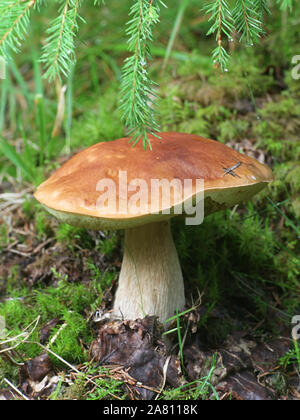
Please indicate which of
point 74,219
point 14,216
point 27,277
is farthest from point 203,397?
point 14,216

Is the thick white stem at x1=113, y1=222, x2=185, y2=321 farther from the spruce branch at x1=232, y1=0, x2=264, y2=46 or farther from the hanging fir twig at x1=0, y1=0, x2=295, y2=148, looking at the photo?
the spruce branch at x1=232, y1=0, x2=264, y2=46

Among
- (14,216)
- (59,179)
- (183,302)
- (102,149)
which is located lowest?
(183,302)

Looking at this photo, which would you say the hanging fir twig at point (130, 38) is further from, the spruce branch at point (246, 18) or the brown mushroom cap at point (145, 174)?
the brown mushroom cap at point (145, 174)

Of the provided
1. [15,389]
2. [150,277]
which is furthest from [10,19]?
[15,389]

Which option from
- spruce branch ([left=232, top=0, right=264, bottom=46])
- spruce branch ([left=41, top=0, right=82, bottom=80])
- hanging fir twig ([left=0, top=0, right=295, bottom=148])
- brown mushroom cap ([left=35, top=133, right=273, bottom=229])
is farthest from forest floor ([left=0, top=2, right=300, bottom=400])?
spruce branch ([left=41, top=0, right=82, bottom=80])
